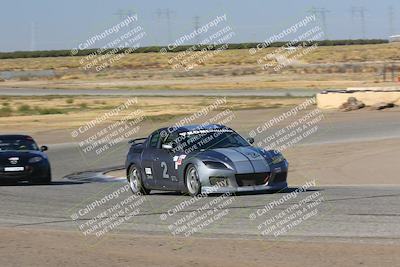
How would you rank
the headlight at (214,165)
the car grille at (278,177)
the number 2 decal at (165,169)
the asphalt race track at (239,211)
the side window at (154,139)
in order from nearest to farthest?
1. the asphalt race track at (239,211)
2. the headlight at (214,165)
3. the car grille at (278,177)
4. the number 2 decal at (165,169)
5. the side window at (154,139)

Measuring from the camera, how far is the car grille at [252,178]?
16.5 meters

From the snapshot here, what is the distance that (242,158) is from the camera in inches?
657

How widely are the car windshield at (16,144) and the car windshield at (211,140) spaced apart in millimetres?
7172

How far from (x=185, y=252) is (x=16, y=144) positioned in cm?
1418

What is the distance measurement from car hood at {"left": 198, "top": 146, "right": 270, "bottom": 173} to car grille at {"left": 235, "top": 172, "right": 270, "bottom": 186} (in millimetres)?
70

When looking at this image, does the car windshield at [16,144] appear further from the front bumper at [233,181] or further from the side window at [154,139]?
the front bumper at [233,181]

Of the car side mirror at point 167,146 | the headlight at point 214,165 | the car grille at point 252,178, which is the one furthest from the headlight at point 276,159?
the car side mirror at point 167,146

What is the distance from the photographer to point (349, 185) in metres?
19.3

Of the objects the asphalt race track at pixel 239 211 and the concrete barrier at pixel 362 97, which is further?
the concrete barrier at pixel 362 97

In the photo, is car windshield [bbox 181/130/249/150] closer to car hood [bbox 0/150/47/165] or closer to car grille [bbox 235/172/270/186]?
car grille [bbox 235/172/270/186]

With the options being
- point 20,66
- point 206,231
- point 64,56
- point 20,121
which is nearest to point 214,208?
point 206,231

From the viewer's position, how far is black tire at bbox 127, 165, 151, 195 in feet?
61.0

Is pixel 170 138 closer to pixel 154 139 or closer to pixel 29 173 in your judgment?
pixel 154 139

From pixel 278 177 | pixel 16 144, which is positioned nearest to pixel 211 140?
pixel 278 177
